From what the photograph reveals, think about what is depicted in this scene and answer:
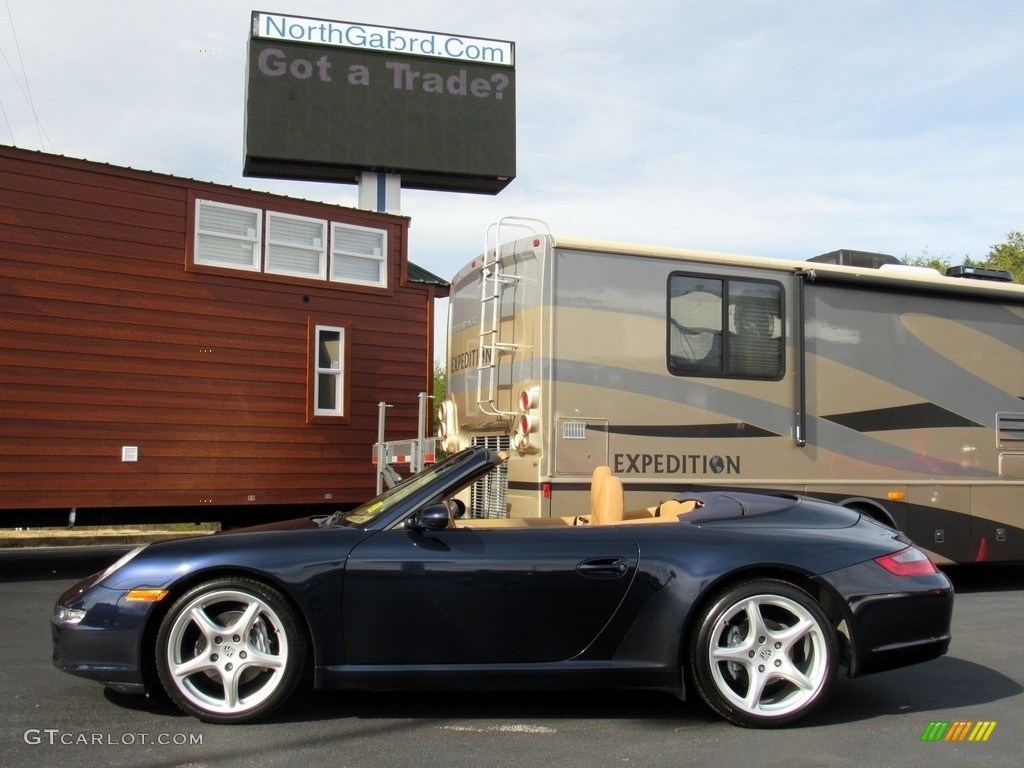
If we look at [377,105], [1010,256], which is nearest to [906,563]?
[377,105]

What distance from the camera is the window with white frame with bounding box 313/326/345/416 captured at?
461 inches

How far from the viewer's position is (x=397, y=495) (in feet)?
16.0

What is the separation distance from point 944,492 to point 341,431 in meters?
6.54

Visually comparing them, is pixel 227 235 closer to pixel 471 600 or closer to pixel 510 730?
pixel 471 600

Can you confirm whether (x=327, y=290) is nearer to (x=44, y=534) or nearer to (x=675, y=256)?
(x=675, y=256)

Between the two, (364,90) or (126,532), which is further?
(364,90)

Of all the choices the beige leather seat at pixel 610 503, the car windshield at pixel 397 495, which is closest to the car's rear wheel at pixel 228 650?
the car windshield at pixel 397 495

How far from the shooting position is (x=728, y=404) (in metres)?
8.63

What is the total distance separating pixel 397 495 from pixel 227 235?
22.8 ft

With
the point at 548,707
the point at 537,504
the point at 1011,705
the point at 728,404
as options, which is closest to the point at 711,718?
the point at 548,707

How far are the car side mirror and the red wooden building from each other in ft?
21.9

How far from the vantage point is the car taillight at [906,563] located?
4.64 metres

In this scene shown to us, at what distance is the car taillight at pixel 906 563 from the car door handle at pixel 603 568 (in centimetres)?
122

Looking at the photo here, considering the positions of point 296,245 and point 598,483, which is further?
point 296,245
